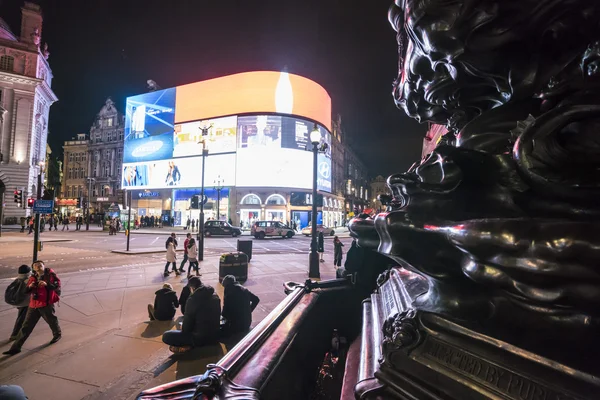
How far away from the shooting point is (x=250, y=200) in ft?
141

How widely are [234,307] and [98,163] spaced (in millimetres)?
69124

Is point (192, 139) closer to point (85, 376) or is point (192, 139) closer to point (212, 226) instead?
point (212, 226)

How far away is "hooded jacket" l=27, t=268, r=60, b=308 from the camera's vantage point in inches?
198

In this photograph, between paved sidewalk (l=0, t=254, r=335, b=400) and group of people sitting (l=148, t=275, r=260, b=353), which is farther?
group of people sitting (l=148, t=275, r=260, b=353)

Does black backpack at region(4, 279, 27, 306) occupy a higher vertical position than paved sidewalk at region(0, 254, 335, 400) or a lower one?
higher

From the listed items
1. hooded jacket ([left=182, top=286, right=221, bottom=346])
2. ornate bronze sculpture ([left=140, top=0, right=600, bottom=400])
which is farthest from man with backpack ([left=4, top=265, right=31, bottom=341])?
ornate bronze sculpture ([left=140, top=0, right=600, bottom=400])

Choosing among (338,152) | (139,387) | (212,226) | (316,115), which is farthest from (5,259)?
(338,152)

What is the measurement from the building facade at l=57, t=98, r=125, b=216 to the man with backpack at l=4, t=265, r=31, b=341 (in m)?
60.4

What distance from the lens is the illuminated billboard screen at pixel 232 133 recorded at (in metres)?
42.2

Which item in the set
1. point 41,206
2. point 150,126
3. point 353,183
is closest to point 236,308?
point 41,206

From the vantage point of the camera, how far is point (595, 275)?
2.72ft

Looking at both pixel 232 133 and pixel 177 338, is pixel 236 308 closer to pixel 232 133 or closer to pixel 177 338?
pixel 177 338

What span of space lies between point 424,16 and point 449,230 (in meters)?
1.03

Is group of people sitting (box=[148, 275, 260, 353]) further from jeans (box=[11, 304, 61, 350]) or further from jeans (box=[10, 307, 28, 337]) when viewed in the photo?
jeans (box=[10, 307, 28, 337])
